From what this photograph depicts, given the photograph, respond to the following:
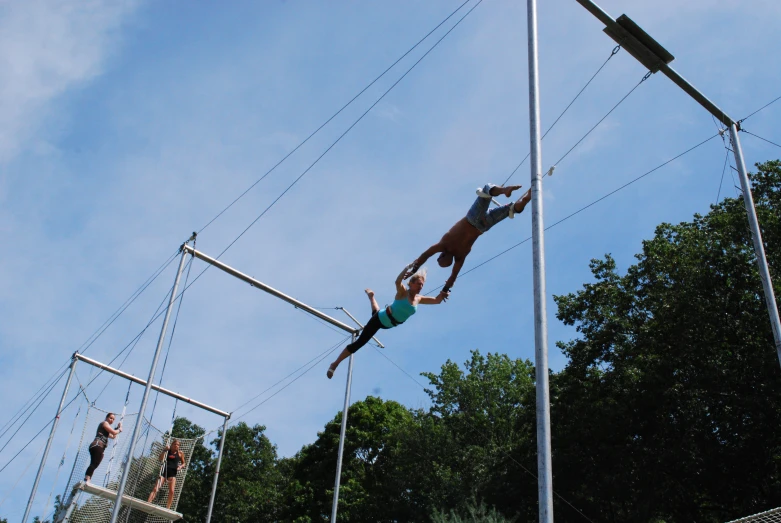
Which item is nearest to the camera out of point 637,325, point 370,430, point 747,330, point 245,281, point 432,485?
point 245,281

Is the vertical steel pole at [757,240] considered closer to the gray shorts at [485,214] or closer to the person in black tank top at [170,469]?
the gray shorts at [485,214]

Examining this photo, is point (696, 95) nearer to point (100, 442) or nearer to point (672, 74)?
point (672, 74)

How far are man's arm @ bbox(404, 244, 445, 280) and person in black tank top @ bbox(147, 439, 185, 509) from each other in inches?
366

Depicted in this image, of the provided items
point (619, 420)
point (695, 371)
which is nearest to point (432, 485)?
point (619, 420)

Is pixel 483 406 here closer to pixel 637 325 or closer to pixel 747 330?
pixel 637 325

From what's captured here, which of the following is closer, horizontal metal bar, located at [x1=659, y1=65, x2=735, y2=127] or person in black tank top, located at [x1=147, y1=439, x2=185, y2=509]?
horizontal metal bar, located at [x1=659, y1=65, x2=735, y2=127]

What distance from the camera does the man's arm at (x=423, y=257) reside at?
25.8 feet

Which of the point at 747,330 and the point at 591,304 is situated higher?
the point at 591,304

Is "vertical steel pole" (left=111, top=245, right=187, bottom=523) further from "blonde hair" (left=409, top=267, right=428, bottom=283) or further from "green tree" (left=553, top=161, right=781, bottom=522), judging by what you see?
"green tree" (left=553, top=161, right=781, bottom=522)

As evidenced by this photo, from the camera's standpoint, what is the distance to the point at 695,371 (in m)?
18.3

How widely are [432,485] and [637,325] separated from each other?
34.5ft

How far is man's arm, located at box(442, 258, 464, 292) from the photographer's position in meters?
7.95

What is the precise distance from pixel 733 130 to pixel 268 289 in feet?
27.4

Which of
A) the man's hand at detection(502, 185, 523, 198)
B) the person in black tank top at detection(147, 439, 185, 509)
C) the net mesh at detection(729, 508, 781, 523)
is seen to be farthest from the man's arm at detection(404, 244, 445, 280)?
the person in black tank top at detection(147, 439, 185, 509)
